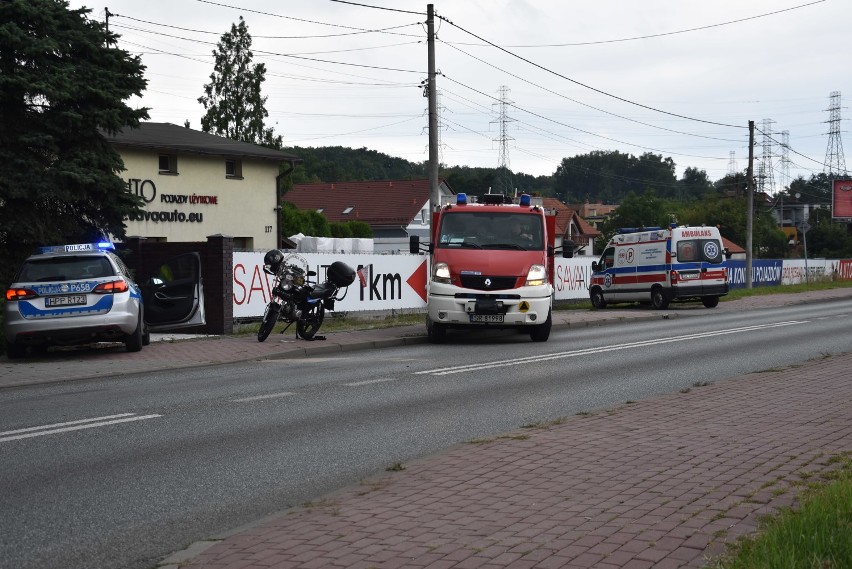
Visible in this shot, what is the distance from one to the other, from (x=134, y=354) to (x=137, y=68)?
6517 millimetres

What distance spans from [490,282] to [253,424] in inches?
403

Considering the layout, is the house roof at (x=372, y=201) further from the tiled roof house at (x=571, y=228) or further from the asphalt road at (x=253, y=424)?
the asphalt road at (x=253, y=424)

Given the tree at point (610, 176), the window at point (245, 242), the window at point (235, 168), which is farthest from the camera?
the tree at point (610, 176)

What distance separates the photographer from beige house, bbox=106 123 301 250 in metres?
41.0

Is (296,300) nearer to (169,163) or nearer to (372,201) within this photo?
(169,163)

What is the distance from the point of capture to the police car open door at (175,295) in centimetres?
1962

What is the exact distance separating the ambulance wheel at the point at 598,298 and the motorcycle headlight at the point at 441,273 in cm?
1808

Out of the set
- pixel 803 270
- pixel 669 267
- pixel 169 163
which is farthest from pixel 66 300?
pixel 803 270

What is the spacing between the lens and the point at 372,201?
8350 cm

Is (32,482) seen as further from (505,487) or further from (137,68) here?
(137,68)

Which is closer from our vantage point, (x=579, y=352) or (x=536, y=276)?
(x=579, y=352)

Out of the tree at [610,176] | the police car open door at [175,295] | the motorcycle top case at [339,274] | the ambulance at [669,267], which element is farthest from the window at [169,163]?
the tree at [610,176]

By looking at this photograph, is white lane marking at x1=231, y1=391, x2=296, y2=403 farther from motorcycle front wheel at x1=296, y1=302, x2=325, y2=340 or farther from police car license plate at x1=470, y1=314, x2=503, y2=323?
police car license plate at x1=470, y1=314, x2=503, y2=323

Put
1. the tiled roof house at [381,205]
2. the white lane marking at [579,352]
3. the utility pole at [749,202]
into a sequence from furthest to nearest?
the tiled roof house at [381,205] < the utility pole at [749,202] < the white lane marking at [579,352]
